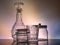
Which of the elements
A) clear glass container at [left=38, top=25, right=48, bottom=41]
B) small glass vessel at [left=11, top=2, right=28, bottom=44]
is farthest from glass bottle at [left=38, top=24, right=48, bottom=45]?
small glass vessel at [left=11, top=2, right=28, bottom=44]

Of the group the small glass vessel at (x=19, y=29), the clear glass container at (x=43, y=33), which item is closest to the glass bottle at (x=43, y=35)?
the clear glass container at (x=43, y=33)

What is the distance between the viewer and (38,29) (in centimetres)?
240

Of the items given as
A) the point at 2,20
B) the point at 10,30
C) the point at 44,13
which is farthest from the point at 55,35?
the point at 2,20

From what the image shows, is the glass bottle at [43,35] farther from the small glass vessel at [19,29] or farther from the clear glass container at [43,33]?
the small glass vessel at [19,29]

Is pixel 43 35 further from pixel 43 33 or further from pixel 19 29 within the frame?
pixel 19 29

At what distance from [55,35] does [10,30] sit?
0.75 metres

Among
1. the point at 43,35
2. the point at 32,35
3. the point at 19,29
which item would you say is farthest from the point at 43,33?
the point at 19,29

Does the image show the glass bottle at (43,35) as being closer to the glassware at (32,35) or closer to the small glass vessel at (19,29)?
the glassware at (32,35)

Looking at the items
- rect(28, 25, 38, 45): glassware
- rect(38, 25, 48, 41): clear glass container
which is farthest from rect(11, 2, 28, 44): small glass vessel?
rect(38, 25, 48, 41): clear glass container

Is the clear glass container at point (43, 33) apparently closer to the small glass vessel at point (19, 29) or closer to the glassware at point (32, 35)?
the glassware at point (32, 35)

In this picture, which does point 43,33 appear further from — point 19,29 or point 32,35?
point 19,29

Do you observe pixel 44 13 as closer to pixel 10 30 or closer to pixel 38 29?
pixel 38 29

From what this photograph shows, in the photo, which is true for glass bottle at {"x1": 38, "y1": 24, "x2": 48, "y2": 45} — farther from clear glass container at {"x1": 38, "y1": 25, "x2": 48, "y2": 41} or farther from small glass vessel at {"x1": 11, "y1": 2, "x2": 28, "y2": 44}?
small glass vessel at {"x1": 11, "y1": 2, "x2": 28, "y2": 44}

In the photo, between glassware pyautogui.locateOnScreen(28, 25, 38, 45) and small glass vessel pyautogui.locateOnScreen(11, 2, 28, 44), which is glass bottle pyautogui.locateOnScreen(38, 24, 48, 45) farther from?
small glass vessel pyautogui.locateOnScreen(11, 2, 28, 44)
